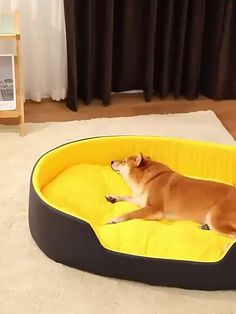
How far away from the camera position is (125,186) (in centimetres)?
258

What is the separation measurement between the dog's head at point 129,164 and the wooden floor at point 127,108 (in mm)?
793

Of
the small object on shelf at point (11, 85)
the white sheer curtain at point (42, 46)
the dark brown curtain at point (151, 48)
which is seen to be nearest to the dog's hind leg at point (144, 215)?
the small object on shelf at point (11, 85)

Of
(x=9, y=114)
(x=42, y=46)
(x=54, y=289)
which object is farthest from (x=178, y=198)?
(x=42, y=46)

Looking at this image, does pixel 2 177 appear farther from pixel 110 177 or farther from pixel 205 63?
pixel 205 63

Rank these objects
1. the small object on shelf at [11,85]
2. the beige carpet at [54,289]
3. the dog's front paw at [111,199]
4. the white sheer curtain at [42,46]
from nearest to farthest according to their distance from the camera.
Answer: the beige carpet at [54,289]
the dog's front paw at [111,199]
the small object on shelf at [11,85]
the white sheer curtain at [42,46]

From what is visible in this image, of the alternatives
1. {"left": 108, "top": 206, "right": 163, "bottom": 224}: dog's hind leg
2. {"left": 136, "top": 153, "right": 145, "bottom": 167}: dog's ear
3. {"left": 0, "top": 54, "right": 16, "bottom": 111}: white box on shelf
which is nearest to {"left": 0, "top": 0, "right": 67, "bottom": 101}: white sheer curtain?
{"left": 0, "top": 54, "right": 16, "bottom": 111}: white box on shelf

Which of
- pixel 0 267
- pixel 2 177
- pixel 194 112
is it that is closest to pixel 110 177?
pixel 2 177

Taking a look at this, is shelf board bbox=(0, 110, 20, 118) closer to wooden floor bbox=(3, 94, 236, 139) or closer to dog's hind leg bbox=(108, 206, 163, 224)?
wooden floor bbox=(3, 94, 236, 139)

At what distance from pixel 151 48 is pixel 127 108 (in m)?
0.37

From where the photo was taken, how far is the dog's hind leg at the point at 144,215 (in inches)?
89.4

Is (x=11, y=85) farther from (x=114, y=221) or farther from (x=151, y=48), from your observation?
(x=114, y=221)

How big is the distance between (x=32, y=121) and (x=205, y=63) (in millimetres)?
1114

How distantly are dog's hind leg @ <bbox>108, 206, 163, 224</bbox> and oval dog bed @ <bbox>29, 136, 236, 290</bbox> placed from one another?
4 cm

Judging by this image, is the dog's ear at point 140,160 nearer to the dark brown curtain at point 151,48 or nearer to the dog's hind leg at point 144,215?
the dog's hind leg at point 144,215
